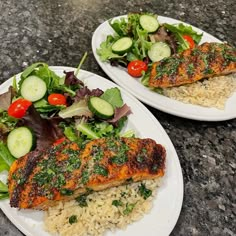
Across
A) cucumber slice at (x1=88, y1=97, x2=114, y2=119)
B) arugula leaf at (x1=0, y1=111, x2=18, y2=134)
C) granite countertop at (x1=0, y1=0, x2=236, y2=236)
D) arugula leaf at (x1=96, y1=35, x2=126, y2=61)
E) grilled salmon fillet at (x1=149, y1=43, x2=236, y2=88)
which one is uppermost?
arugula leaf at (x1=0, y1=111, x2=18, y2=134)

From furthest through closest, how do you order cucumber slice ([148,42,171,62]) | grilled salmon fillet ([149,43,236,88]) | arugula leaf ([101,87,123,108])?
cucumber slice ([148,42,171,62]) < grilled salmon fillet ([149,43,236,88]) < arugula leaf ([101,87,123,108])

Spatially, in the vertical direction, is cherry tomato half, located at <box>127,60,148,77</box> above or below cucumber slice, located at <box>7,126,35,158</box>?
below

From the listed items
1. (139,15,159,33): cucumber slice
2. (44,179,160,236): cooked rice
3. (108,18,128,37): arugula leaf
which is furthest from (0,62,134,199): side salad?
(139,15,159,33): cucumber slice

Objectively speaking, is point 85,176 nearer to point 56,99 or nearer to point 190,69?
point 56,99

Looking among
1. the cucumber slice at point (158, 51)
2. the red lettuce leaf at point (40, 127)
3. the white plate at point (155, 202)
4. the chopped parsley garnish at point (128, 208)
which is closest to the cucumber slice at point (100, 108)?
the white plate at point (155, 202)

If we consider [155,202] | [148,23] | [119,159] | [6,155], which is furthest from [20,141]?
[148,23]

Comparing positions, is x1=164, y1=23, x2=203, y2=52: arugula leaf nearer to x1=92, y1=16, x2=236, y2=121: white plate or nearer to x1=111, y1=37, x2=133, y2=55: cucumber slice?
x1=111, y1=37, x2=133, y2=55: cucumber slice
